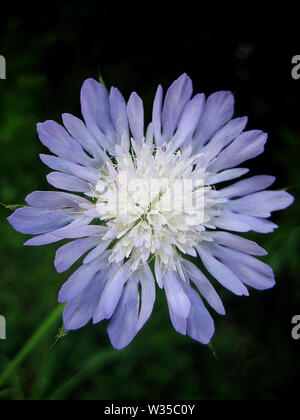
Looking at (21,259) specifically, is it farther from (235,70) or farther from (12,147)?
(235,70)

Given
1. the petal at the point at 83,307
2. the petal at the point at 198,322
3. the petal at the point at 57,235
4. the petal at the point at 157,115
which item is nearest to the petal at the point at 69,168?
the petal at the point at 57,235

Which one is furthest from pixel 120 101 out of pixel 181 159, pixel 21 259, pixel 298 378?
pixel 298 378

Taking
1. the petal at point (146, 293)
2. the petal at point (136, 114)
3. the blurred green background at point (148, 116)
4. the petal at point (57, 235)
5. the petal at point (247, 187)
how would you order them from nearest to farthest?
the petal at point (57, 235) → the petal at point (146, 293) → the petal at point (136, 114) → the petal at point (247, 187) → the blurred green background at point (148, 116)

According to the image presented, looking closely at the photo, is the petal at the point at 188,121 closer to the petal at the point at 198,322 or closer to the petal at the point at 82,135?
the petal at the point at 82,135

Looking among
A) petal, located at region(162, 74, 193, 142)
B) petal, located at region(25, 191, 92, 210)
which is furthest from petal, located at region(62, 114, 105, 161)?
petal, located at region(162, 74, 193, 142)

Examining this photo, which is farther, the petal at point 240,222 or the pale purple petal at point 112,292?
the petal at point 240,222

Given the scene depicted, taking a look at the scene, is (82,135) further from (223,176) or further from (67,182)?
(223,176)

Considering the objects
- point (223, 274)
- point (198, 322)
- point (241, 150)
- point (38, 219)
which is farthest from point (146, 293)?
point (241, 150)
